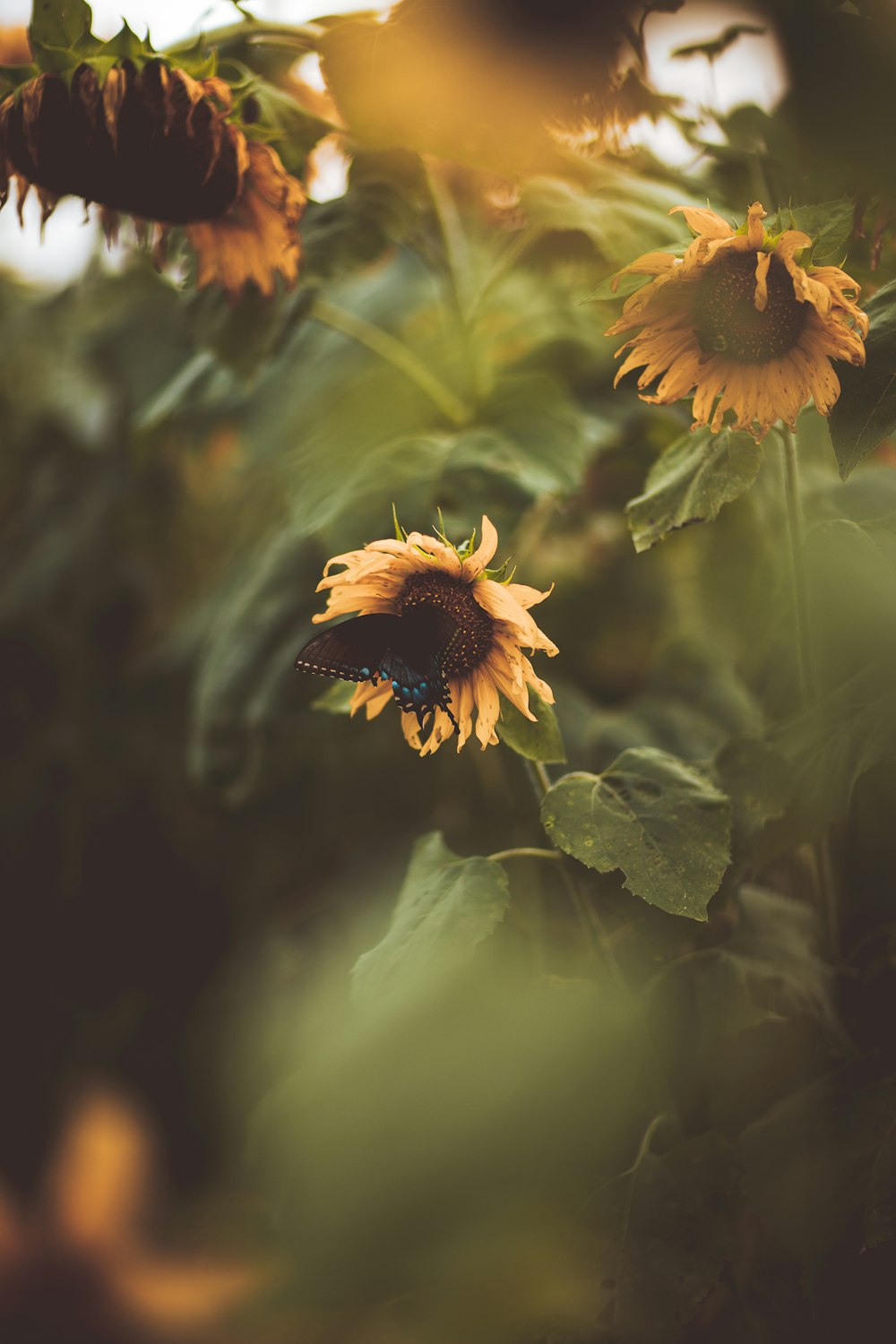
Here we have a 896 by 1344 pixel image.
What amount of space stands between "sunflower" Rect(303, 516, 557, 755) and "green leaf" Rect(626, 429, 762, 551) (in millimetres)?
65

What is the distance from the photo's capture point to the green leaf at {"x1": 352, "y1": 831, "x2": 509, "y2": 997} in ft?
1.18

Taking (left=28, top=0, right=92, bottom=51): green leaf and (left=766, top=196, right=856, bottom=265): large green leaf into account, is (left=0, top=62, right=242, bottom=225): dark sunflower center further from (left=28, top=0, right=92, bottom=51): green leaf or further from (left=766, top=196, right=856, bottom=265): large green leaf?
(left=766, top=196, right=856, bottom=265): large green leaf

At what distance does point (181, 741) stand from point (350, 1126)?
0.57 meters

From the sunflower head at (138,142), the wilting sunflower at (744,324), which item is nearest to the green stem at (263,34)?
the sunflower head at (138,142)

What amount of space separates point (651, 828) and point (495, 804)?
0.89 feet

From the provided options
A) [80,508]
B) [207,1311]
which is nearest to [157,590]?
[80,508]

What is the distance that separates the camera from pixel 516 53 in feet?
1.40

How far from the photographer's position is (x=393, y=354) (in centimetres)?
70

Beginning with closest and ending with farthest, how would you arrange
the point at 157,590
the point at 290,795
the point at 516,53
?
the point at 516,53 → the point at 290,795 → the point at 157,590

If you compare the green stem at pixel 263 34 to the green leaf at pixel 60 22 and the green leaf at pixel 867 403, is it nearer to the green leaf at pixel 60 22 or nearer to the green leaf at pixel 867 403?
the green leaf at pixel 60 22

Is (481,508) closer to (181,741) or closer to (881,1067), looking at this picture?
(881,1067)

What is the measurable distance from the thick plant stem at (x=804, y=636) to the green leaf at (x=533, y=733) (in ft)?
0.42

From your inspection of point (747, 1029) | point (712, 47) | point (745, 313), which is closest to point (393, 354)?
point (712, 47)

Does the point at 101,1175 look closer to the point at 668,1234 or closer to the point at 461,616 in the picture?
the point at 668,1234
